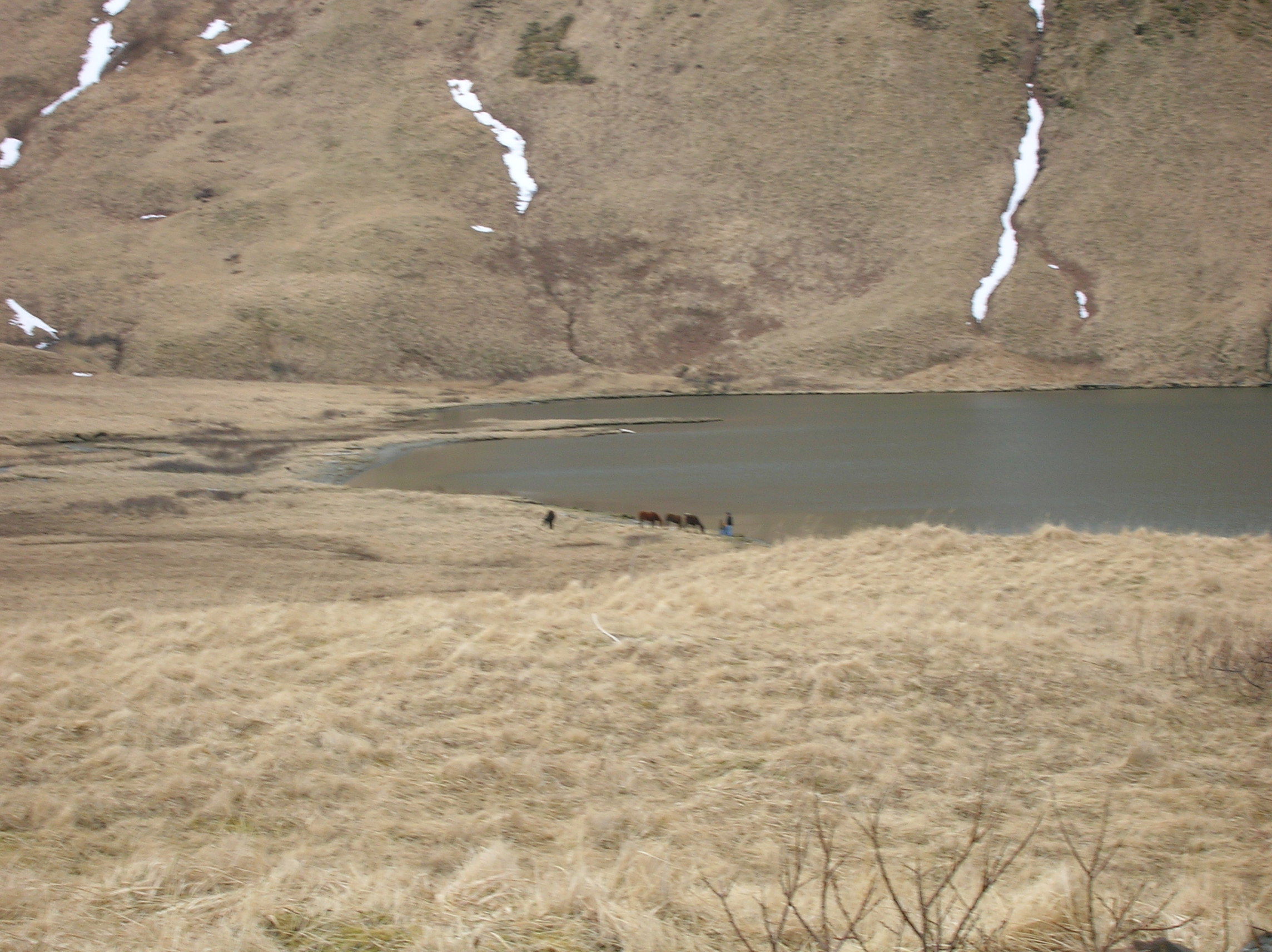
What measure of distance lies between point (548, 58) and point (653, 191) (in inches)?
838

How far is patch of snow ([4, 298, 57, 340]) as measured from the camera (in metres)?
63.0

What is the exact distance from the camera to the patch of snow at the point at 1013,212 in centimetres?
6969

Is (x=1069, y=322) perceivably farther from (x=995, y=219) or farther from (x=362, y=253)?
(x=362, y=253)

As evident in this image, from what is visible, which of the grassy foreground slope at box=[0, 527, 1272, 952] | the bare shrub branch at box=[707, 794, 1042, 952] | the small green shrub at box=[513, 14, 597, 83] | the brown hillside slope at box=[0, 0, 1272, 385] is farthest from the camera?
the small green shrub at box=[513, 14, 597, 83]

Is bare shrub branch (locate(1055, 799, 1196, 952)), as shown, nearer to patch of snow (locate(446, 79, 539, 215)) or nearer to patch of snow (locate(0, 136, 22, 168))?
patch of snow (locate(446, 79, 539, 215))

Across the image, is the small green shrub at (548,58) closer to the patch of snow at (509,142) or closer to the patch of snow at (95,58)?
the patch of snow at (509,142)

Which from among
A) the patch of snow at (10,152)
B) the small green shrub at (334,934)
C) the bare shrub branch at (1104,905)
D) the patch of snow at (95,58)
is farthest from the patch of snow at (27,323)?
the bare shrub branch at (1104,905)

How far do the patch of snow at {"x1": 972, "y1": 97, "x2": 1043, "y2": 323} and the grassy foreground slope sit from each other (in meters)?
60.4

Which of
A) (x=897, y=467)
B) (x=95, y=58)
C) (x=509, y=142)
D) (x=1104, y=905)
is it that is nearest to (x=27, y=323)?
(x=509, y=142)

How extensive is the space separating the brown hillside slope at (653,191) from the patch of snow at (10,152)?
129cm

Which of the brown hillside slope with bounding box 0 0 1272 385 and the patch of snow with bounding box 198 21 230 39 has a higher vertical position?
the patch of snow with bounding box 198 21 230 39

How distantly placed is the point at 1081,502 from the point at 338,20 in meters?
91.2

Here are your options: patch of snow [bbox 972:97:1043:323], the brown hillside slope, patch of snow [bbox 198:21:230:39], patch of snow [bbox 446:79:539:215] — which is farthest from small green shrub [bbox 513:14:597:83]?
patch of snow [bbox 972:97:1043:323]

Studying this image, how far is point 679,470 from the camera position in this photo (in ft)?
106
